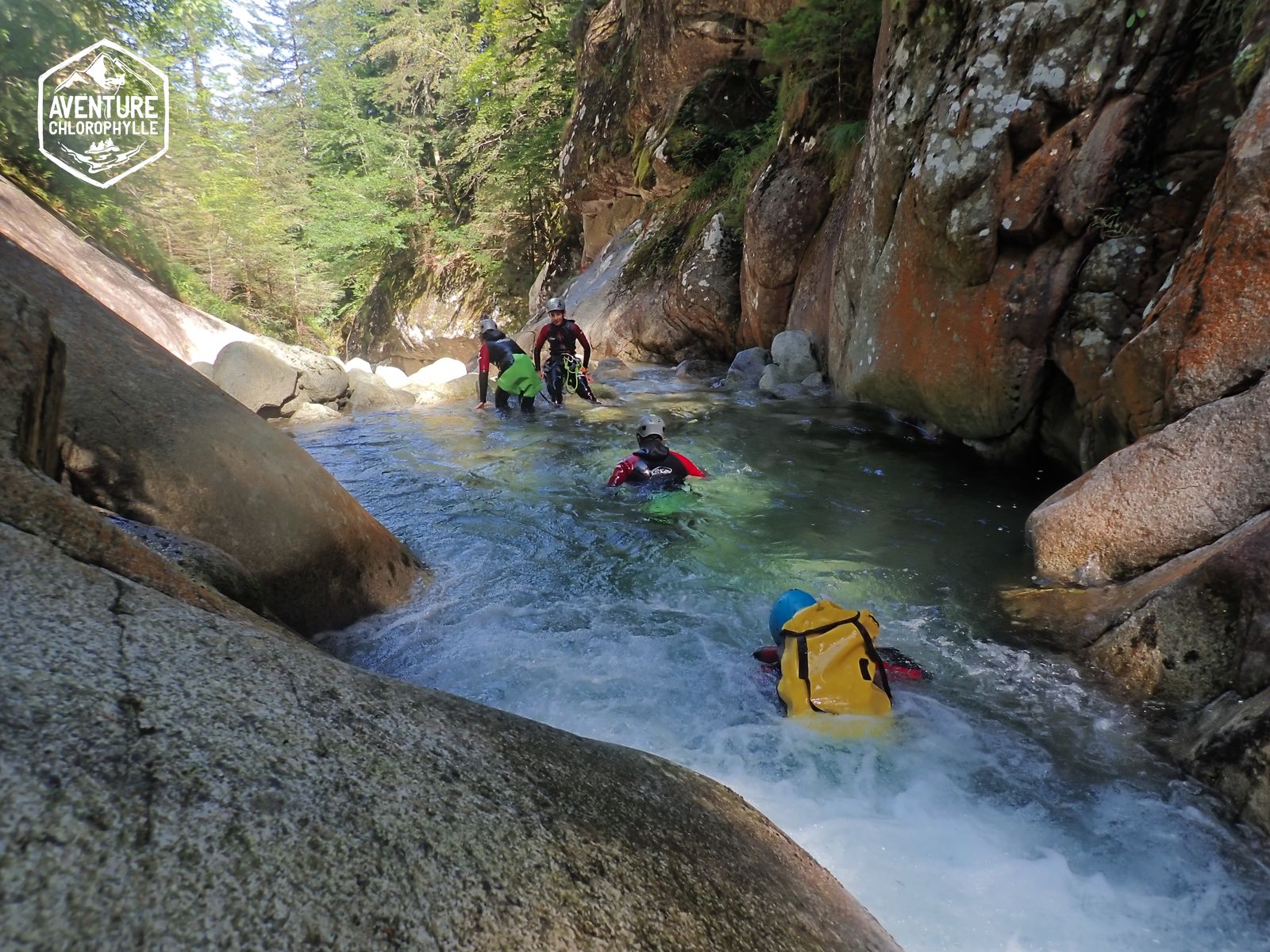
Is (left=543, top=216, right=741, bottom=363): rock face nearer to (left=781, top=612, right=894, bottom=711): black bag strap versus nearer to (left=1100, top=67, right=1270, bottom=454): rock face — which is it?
(left=1100, top=67, right=1270, bottom=454): rock face

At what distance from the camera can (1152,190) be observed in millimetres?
5504

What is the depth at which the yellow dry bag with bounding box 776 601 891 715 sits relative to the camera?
353 cm

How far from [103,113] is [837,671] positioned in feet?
60.8

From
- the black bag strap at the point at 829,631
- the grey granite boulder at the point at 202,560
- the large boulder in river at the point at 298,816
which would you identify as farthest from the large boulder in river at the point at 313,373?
the large boulder in river at the point at 298,816

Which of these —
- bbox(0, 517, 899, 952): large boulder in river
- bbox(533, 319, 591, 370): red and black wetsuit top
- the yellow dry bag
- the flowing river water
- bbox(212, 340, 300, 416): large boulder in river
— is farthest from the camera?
bbox(533, 319, 591, 370): red and black wetsuit top

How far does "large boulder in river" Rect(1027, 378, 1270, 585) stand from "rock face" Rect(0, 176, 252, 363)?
10.9 meters

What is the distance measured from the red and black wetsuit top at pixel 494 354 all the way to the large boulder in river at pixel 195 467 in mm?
6966

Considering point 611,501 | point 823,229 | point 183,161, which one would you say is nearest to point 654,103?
point 823,229

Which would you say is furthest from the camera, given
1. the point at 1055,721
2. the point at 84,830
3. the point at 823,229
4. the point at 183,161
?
the point at 183,161

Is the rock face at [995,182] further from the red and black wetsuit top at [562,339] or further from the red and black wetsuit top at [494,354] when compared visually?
the red and black wetsuit top at [494,354]

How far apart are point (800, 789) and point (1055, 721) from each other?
4.52 feet

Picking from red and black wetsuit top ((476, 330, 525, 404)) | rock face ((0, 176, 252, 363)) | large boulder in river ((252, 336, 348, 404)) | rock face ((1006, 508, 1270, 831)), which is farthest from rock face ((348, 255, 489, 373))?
rock face ((1006, 508, 1270, 831))

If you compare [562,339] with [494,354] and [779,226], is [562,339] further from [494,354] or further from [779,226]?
[779,226]

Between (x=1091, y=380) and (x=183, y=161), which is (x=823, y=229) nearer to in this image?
(x=1091, y=380)
